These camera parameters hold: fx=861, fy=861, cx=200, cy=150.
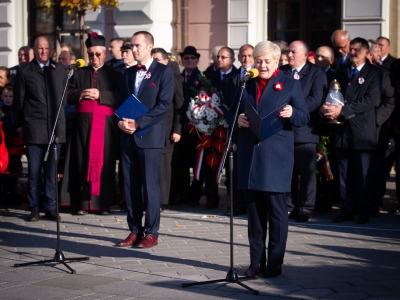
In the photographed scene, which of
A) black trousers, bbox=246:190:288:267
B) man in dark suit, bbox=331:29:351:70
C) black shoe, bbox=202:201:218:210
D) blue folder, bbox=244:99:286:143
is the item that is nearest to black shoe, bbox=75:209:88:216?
black shoe, bbox=202:201:218:210

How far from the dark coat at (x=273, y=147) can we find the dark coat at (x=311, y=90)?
2895 millimetres

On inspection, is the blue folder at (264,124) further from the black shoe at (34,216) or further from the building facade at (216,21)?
the building facade at (216,21)

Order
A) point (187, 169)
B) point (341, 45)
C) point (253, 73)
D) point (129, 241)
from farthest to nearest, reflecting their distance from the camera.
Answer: point (187, 169), point (341, 45), point (129, 241), point (253, 73)

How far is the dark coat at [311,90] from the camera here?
1046 centimetres

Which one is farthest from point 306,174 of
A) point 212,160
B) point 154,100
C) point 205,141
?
point 154,100

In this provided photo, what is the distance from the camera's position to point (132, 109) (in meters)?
8.93

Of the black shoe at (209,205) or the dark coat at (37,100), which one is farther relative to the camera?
the black shoe at (209,205)

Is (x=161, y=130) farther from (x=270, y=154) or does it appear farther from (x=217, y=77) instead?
(x=217, y=77)

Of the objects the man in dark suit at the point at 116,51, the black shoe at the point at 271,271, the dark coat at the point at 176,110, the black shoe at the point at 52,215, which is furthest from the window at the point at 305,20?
the black shoe at the point at 271,271

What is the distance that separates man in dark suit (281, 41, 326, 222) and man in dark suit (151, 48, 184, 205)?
5.10 feet

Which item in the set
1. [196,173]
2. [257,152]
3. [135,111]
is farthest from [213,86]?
[257,152]

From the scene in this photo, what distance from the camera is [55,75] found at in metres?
11.0

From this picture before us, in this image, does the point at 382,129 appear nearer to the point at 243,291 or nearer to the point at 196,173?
the point at 196,173

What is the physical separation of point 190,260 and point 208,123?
136 inches
